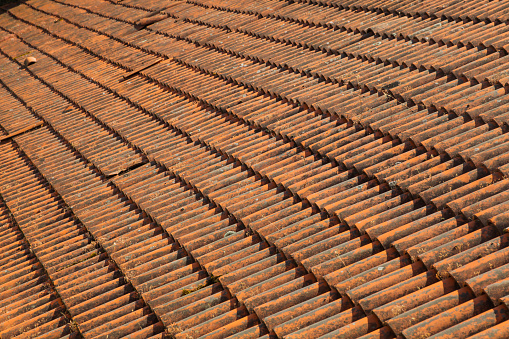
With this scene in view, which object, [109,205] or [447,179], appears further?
[109,205]

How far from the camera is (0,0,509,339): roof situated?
282 centimetres

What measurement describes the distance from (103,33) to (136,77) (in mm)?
2735

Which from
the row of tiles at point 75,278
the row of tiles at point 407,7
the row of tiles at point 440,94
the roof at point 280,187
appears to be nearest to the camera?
the roof at point 280,187

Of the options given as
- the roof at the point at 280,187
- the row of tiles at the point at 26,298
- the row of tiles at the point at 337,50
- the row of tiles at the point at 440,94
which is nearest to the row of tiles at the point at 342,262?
the roof at the point at 280,187

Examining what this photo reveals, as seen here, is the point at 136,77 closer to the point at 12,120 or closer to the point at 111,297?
the point at 12,120

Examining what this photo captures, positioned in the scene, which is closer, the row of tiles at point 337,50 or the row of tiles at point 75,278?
the row of tiles at point 75,278

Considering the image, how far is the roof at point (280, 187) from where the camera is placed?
2816 mm

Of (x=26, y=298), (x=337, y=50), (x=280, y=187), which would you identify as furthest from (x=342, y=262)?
(x=337, y=50)

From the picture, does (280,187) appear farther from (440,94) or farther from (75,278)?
(75,278)

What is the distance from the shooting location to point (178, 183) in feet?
15.1

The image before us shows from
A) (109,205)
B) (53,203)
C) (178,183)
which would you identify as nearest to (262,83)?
(178,183)

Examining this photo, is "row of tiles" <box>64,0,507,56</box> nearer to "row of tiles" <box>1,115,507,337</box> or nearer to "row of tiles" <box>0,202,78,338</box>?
"row of tiles" <box>1,115,507,337</box>

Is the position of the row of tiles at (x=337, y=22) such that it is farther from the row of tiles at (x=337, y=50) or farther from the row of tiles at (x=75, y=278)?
the row of tiles at (x=75, y=278)

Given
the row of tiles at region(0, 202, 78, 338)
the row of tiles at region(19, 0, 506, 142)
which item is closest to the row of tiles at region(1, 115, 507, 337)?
the row of tiles at region(0, 202, 78, 338)
